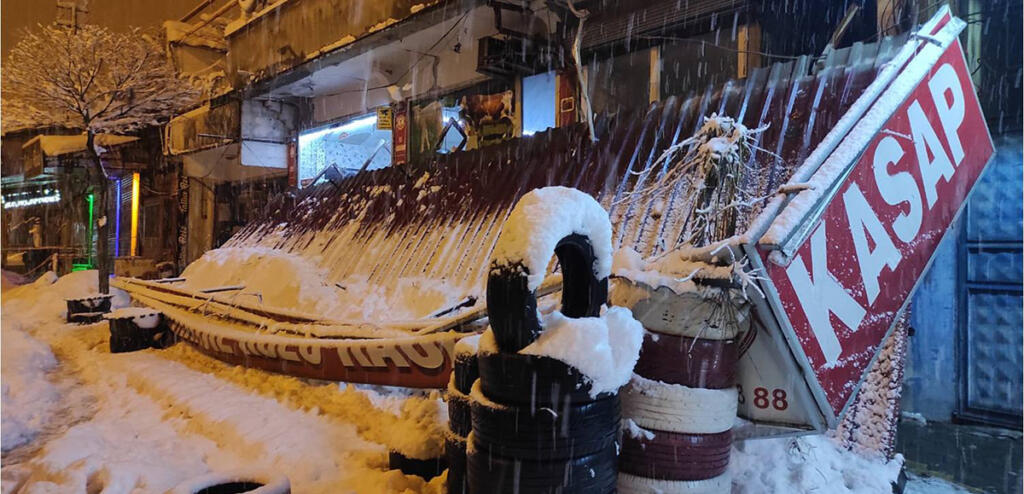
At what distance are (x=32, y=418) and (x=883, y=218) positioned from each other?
718 cm

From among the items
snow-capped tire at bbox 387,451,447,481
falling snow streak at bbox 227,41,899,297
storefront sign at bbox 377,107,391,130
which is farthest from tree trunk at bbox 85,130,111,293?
snow-capped tire at bbox 387,451,447,481

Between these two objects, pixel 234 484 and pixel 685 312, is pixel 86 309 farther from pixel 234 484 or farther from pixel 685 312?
pixel 685 312

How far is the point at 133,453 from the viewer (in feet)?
13.5

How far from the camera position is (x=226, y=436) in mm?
4496

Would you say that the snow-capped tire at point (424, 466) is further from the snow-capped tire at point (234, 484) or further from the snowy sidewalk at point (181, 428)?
the snow-capped tire at point (234, 484)

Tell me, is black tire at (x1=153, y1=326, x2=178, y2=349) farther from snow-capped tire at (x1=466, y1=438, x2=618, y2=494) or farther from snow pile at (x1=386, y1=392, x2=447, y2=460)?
snow-capped tire at (x1=466, y1=438, x2=618, y2=494)

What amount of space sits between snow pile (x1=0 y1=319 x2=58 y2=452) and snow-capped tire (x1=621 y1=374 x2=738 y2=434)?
5.08m

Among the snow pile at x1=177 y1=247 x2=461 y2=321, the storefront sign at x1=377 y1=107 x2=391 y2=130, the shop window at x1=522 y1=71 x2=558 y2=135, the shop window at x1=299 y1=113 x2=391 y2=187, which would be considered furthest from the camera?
the shop window at x1=299 y1=113 x2=391 y2=187

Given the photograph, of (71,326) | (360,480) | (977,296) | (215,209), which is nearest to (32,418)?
(360,480)

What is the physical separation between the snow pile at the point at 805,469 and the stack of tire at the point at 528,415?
50.3 inches

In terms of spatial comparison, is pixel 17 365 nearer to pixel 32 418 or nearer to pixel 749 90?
pixel 32 418

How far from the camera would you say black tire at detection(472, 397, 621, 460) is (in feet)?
8.17

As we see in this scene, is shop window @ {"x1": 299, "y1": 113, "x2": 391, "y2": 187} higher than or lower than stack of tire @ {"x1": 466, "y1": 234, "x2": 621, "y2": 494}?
higher

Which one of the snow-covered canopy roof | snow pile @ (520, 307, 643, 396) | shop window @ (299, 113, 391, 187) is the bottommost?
snow pile @ (520, 307, 643, 396)
